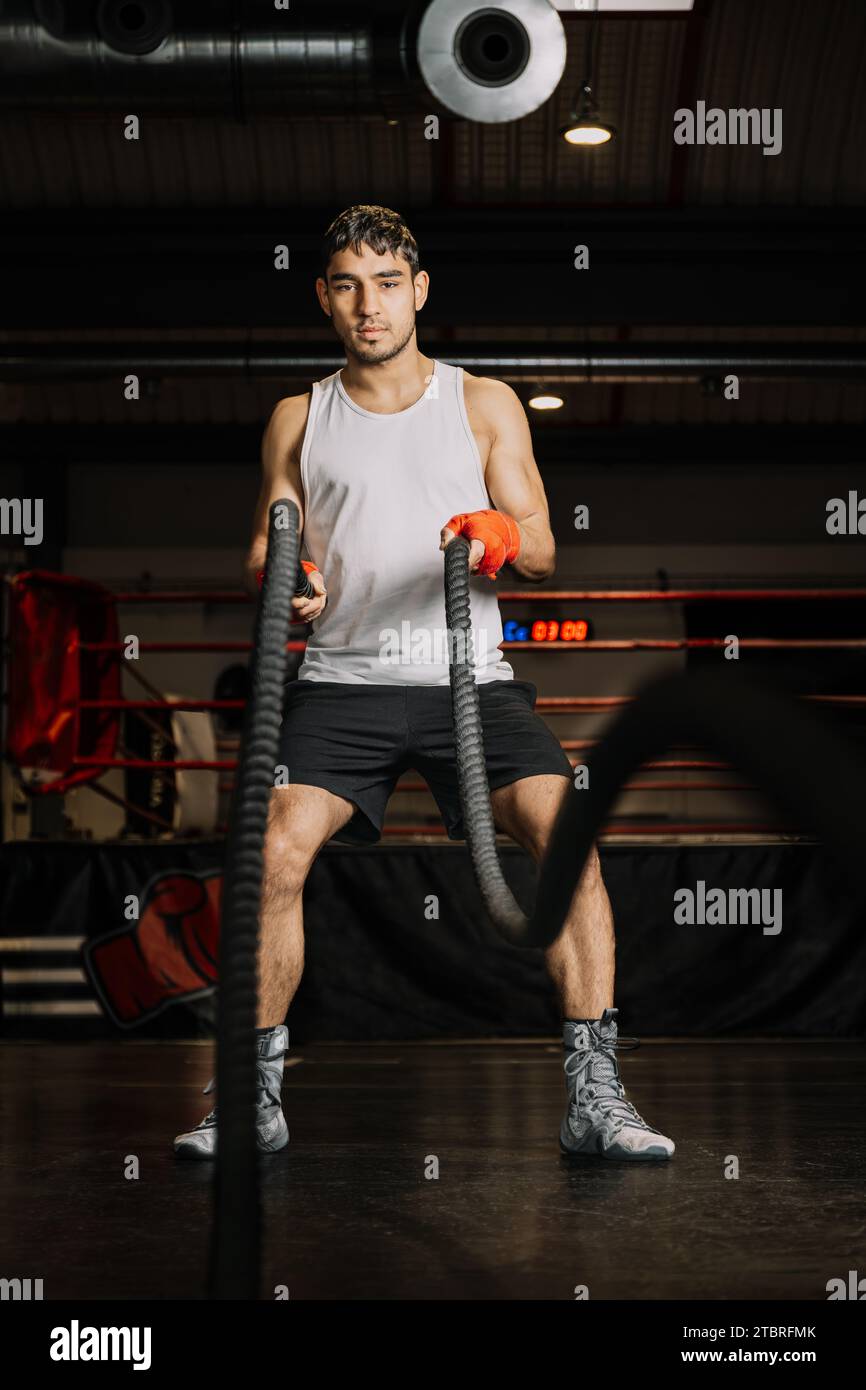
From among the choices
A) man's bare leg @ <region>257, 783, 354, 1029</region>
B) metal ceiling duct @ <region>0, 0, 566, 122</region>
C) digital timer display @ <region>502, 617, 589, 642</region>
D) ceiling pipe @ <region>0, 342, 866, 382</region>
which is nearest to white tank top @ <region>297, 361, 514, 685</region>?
man's bare leg @ <region>257, 783, 354, 1029</region>

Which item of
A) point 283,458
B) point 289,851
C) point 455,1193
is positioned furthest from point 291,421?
point 455,1193

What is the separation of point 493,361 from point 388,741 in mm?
4189

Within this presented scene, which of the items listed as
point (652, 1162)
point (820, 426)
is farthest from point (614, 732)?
point (820, 426)

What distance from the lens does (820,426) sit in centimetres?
782

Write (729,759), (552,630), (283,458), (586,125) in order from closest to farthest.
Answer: (729,759) < (283,458) < (586,125) < (552,630)

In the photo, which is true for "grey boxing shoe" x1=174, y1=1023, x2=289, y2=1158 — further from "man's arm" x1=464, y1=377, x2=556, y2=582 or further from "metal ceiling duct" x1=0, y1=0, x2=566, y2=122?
"metal ceiling duct" x1=0, y1=0, x2=566, y2=122

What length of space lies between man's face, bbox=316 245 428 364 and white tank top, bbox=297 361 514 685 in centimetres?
11

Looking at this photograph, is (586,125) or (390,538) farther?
(586,125)

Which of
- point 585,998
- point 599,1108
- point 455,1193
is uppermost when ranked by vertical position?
point 585,998

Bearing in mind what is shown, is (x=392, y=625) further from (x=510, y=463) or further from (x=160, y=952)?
(x=160, y=952)

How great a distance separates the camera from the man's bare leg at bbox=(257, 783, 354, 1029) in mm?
1817

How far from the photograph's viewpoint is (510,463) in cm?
201

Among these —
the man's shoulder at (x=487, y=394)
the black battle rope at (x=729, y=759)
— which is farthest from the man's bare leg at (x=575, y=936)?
the man's shoulder at (x=487, y=394)

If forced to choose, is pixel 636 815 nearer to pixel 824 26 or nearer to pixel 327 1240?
pixel 824 26
